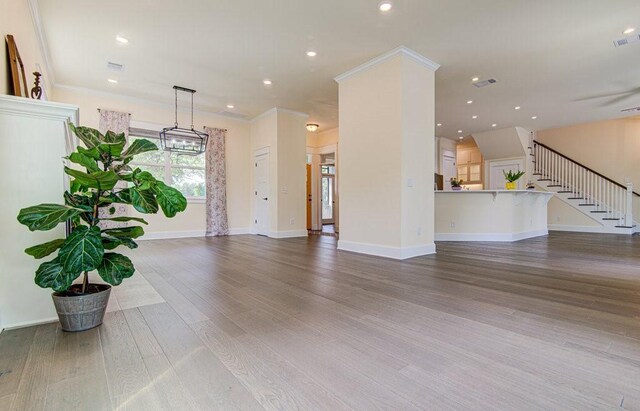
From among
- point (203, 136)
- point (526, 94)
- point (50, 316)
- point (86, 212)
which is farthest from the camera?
point (203, 136)

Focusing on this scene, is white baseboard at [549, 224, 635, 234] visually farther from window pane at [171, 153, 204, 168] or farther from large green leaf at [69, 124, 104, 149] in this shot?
large green leaf at [69, 124, 104, 149]

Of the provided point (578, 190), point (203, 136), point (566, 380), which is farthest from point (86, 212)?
point (578, 190)

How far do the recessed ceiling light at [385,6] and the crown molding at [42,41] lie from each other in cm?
377

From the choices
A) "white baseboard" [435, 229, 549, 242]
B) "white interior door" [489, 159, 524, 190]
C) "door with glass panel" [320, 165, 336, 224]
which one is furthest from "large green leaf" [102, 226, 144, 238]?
"white interior door" [489, 159, 524, 190]

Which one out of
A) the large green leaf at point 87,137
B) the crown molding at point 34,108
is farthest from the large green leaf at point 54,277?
the crown molding at point 34,108

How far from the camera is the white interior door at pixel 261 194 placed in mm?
7500

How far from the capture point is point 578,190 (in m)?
9.04

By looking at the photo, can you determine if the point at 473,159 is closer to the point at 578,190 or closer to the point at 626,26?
the point at 578,190

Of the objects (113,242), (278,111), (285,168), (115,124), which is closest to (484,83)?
(278,111)

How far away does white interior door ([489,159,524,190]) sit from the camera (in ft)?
31.3

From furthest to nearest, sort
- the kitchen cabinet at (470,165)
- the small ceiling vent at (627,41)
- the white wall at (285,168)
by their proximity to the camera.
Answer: the kitchen cabinet at (470,165)
the white wall at (285,168)
the small ceiling vent at (627,41)

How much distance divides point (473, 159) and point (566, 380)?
11930 millimetres

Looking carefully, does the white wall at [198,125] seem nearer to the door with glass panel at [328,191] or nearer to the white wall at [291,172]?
the white wall at [291,172]

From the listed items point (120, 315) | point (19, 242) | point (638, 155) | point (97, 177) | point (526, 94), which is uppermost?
point (526, 94)
